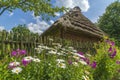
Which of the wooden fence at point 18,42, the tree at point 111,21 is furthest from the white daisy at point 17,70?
the tree at point 111,21

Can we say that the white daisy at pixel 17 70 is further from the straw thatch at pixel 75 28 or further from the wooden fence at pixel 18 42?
the straw thatch at pixel 75 28

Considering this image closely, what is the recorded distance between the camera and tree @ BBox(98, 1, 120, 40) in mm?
32625

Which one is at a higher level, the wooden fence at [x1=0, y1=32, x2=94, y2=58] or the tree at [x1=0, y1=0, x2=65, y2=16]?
the tree at [x1=0, y1=0, x2=65, y2=16]

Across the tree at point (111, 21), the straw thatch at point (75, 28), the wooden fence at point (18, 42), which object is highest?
the tree at point (111, 21)

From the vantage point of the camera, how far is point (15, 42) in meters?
8.95

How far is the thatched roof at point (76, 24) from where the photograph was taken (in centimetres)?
1441

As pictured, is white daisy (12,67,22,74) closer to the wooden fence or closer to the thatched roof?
the wooden fence

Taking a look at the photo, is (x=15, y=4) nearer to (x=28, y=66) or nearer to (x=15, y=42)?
(x=15, y=42)

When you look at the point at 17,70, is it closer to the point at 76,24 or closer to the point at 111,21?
the point at 76,24

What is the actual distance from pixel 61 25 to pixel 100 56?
22.3ft

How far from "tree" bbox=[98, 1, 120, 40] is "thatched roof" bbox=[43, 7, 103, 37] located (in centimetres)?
1434

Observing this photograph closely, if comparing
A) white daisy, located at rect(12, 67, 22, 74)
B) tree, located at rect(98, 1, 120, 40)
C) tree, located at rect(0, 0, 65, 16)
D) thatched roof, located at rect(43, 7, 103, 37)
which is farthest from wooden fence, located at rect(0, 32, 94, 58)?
tree, located at rect(98, 1, 120, 40)

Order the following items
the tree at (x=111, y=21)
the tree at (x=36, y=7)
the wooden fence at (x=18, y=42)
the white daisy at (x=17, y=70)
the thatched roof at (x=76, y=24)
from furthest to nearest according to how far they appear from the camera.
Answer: the tree at (x=111, y=21) → the tree at (x=36, y=7) → the thatched roof at (x=76, y=24) → the wooden fence at (x=18, y=42) → the white daisy at (x=17, y=70)

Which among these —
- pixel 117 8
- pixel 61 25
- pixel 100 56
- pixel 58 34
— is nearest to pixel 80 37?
pixel 58 34
